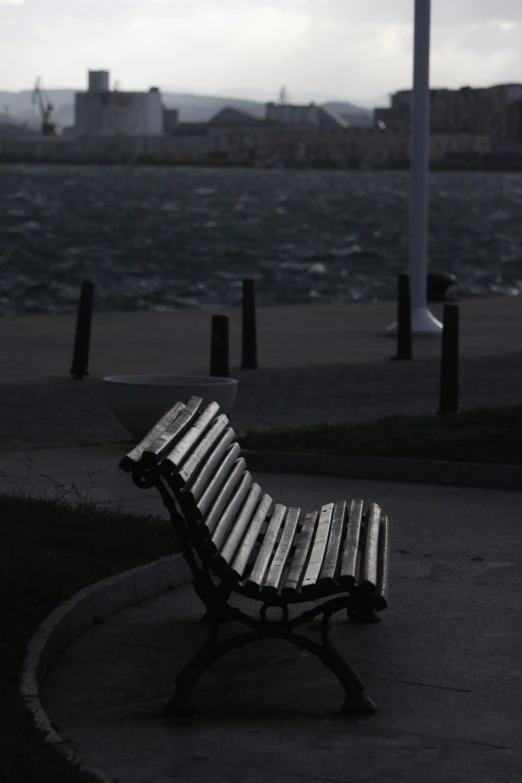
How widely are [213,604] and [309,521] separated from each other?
1.04 m

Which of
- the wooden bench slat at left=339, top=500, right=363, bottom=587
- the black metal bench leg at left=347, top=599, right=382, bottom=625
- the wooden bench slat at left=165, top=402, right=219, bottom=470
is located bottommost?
the black metal bench leg at left=347, top=599, right=382, bottom=625

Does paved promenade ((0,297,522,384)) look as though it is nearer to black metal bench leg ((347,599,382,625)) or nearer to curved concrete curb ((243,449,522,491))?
curved concrete curb ((243,449,522,491))

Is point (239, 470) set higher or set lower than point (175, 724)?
higher

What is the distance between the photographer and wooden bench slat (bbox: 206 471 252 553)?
542 centimetres

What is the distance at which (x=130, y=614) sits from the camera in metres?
6.61

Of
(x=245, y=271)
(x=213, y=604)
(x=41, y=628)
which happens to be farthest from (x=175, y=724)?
(x=245, y=271)

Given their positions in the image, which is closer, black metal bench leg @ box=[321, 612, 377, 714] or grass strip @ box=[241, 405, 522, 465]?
black metal bench leg @ box=[321, 612, 377, 714]

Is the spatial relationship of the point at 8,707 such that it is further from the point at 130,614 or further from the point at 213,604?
the point at 130,614

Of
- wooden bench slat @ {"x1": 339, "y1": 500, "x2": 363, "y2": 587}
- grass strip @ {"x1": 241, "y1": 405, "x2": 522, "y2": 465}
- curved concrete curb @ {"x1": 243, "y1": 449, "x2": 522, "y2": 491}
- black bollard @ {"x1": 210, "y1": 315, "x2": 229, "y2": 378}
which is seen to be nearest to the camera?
wooden bench slat @ {"x1": 339, "y1": 500, "x2": 363, "y2": 587}

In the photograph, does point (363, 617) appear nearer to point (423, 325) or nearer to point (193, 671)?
point (193, 671)

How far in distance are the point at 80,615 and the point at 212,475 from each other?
814 mm

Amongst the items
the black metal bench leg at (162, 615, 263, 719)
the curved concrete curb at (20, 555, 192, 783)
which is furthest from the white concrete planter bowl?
the black metal bench leg at (162, 615, 263, 719)

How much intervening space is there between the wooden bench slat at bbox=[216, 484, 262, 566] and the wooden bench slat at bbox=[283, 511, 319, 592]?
0.20 metres

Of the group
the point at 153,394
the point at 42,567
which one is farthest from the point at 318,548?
the point at 153,394
